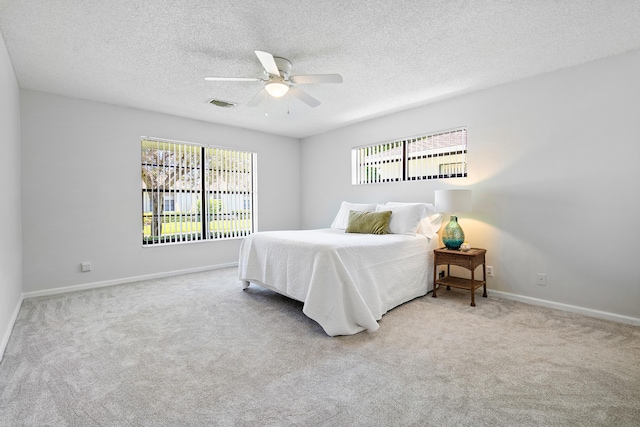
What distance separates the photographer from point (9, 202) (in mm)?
2744

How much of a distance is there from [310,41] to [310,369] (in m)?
2.52

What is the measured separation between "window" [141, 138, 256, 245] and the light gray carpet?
5.81 ft

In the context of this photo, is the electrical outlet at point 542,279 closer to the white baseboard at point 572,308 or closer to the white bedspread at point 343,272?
the white baseboard at point 572,308

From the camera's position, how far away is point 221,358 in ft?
6.97

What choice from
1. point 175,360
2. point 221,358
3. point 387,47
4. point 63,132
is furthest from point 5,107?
point 387,47

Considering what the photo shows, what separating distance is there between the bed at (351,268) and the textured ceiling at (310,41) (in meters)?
1.68

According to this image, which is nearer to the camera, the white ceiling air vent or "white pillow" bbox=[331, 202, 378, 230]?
the white ceiling air vent

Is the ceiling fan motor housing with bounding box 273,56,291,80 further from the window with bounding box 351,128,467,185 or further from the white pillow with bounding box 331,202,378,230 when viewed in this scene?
the window with bounding box 351,128,467,185

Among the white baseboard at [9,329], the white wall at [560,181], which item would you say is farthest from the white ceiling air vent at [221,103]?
the white baseboard at [9,329]

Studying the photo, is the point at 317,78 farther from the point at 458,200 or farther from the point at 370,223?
the point at 458,200

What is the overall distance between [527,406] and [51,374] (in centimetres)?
283

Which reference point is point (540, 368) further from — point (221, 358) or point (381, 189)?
point (381, 189)

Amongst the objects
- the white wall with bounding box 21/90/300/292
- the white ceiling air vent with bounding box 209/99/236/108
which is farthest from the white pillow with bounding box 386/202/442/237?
the white wall with bounding box 21/90/300/292

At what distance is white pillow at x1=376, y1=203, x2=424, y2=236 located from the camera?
3686mm
